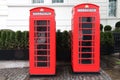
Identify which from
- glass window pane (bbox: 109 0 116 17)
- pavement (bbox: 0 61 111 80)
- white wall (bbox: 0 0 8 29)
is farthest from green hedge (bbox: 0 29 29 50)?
glass window pane (bbox: 109 0 116 17)

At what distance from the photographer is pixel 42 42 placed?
854 centimetres

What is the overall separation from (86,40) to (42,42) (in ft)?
4.73

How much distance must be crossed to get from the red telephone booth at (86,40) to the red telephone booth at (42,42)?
Answer: 722 millimetres

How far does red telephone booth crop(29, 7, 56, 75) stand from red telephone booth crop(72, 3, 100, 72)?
2.37 ft

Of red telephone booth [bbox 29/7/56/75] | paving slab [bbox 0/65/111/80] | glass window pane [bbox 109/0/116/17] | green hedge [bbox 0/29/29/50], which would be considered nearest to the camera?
paving slab [bbox 0/65/111/80]

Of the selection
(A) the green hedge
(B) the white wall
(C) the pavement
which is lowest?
(C) the pavement

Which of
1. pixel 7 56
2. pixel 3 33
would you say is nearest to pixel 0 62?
pixel 7 56

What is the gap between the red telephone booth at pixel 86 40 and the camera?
8.43 m

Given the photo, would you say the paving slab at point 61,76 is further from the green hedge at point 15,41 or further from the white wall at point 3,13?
the white wall at point 3,13

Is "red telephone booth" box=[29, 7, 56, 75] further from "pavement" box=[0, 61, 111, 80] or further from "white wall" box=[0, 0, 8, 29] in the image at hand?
"white wall" box=[0, 0, 8, 29]

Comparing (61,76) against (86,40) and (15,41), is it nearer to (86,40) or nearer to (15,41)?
(86,40)

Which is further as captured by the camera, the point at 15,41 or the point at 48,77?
the point at 15,41

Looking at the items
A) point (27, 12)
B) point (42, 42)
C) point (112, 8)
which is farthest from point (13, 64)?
point (112, 8)

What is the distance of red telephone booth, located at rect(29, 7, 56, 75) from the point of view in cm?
840
